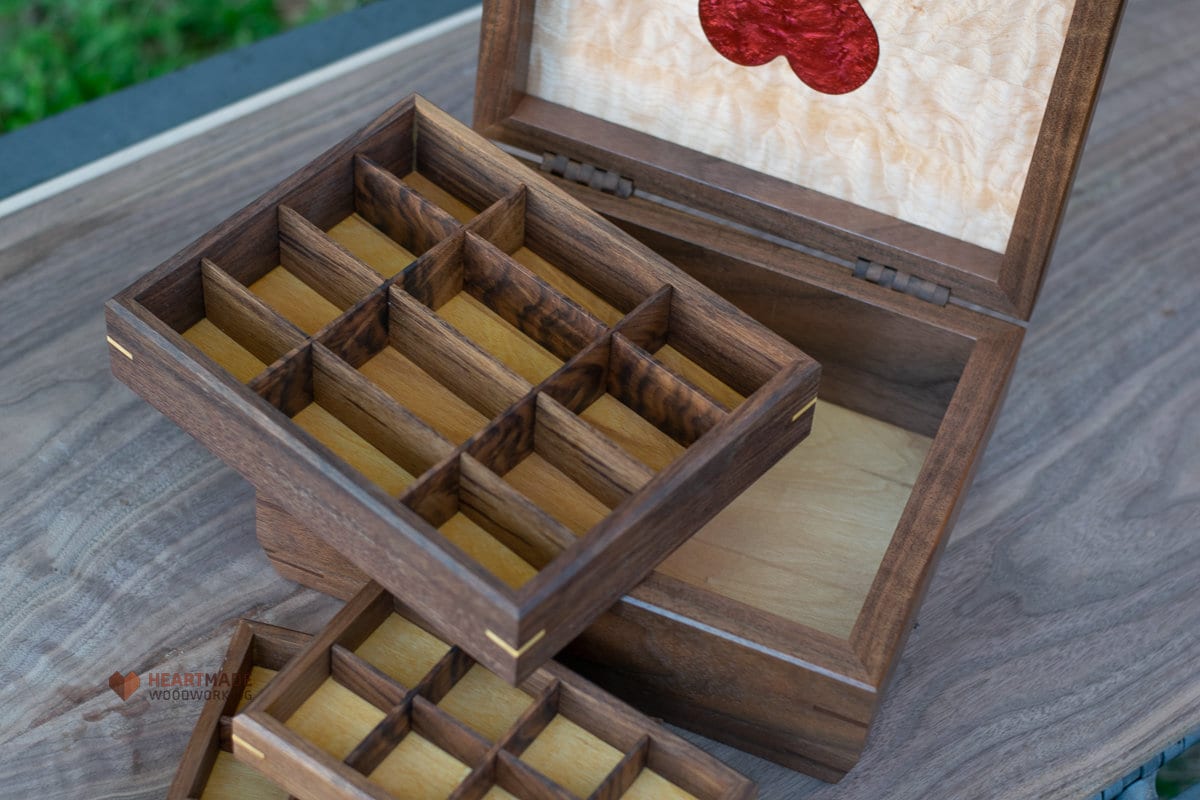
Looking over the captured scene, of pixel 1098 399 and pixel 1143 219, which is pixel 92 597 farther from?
pixel 1143 219

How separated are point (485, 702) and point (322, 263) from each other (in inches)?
14.2

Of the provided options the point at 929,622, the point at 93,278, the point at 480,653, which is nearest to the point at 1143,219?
the point at 929,622

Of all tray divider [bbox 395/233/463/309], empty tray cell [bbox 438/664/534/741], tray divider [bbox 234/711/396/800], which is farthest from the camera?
tray divider [bbox 395/233/463/309]

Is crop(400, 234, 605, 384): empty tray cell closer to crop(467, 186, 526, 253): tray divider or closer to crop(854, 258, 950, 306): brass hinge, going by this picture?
crop(467, 186, 526, 253): tray divider

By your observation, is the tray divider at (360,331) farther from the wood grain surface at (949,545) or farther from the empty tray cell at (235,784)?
the empty tray cell at (235,784)

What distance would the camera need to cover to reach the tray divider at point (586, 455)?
1067mm

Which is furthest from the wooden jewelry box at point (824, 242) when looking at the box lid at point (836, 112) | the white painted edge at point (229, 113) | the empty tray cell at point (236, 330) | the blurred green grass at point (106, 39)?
the blurred green grass at point (106, 39)

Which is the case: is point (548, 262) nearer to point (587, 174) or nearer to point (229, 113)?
point (587, 174)

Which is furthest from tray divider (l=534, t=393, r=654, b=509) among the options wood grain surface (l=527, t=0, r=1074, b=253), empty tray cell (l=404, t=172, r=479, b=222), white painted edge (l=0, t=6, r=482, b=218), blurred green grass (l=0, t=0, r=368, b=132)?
blurred green grass (l=0, t=0, r=368, b=132)

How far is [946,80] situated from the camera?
1.20 metres

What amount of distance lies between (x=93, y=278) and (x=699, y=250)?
0.56 metres

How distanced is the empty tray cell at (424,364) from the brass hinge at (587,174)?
26 centimetres

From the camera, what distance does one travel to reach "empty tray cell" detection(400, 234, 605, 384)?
3.82 ft

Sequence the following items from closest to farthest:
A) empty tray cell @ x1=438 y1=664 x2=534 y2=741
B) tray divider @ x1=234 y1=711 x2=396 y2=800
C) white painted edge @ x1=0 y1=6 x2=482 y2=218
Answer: tray divider @ x1=234 y1=711 x2=396 y2=800 < empty tray cell @ x1=438 y1=664 x2=534 y2=741 < white painted edge @ x1=0 y1=6 x2=482 y2=218
